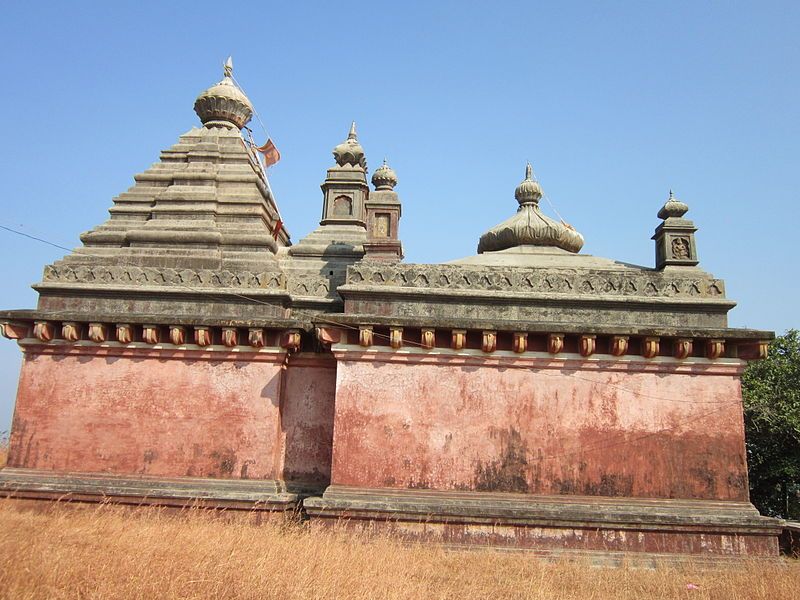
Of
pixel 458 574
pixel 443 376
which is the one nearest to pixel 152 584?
pixel 458 574

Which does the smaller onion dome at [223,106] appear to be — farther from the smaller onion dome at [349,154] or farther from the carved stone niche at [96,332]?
the carved stone niche at [96,332]

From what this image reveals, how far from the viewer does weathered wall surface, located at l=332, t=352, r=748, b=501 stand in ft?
36.9

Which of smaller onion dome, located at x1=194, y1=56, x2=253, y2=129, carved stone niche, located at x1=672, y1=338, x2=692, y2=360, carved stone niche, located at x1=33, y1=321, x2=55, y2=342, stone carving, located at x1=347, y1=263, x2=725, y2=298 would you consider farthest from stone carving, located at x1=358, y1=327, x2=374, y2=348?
smaller onion dome, located at x1=194, y1=56, x2=253, y2=129

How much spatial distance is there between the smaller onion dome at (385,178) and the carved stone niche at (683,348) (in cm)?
800

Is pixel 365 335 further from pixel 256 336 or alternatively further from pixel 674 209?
pixel 674 209

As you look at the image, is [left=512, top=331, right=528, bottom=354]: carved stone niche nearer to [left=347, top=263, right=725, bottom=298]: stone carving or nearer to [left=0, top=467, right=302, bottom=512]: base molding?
[left=347, top=263, right=725, bottom=298]: stone carving

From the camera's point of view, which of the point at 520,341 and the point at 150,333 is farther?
the point at 150,333

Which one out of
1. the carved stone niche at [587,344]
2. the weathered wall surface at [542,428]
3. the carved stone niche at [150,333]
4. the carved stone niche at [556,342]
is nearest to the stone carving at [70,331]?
the carved stone niche at [150,333]

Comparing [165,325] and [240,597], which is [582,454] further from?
[165,325]

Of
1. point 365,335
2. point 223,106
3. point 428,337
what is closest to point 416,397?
point 428,337

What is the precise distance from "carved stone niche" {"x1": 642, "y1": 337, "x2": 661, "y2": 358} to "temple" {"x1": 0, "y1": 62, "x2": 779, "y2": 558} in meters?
0.04

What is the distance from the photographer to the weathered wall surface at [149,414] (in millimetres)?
12047

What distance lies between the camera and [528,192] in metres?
16.9

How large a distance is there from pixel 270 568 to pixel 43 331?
7022 millimetres
